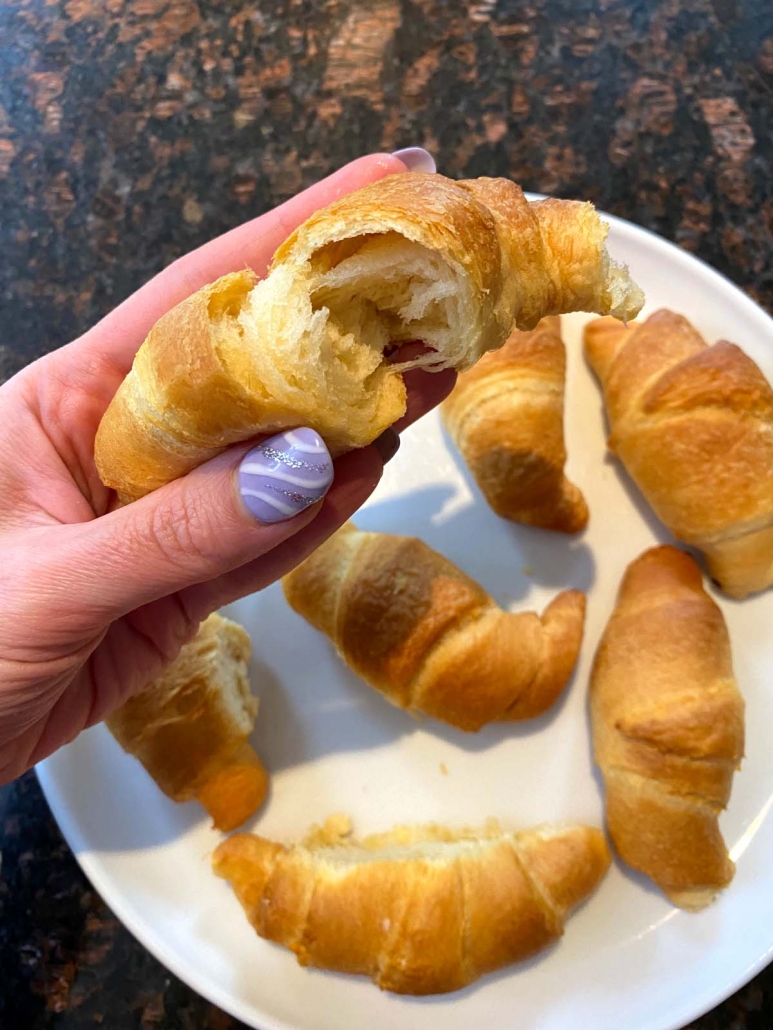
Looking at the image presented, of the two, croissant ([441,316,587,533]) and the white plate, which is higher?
croissant ([441,316,587,533])

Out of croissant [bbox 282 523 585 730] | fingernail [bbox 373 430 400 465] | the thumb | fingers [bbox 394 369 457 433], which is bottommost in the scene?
croissant [bbox 282 523 585 730]

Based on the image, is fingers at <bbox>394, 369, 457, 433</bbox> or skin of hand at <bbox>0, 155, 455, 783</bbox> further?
fingers at <bbox>394, 369, 457, 433</bbox>

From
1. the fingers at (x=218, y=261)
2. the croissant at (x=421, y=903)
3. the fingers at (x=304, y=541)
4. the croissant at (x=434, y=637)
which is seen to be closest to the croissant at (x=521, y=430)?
the croissant at (x=434, y=637)

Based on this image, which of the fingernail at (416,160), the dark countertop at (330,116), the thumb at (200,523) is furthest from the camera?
the dark countertop at (330,116)

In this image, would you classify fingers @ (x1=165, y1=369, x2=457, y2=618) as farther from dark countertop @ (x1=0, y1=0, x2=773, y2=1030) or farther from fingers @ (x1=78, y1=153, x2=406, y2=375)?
dark countertop @ (x1=0, y1=0, x2=773, y2=1030)

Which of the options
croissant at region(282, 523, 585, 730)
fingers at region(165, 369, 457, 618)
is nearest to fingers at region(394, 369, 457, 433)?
fingers at region(165, 369, 457, 618)

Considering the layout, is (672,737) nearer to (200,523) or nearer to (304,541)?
(304,541)

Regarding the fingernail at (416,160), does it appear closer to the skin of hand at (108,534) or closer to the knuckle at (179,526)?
the skin of hand at (108,534)
